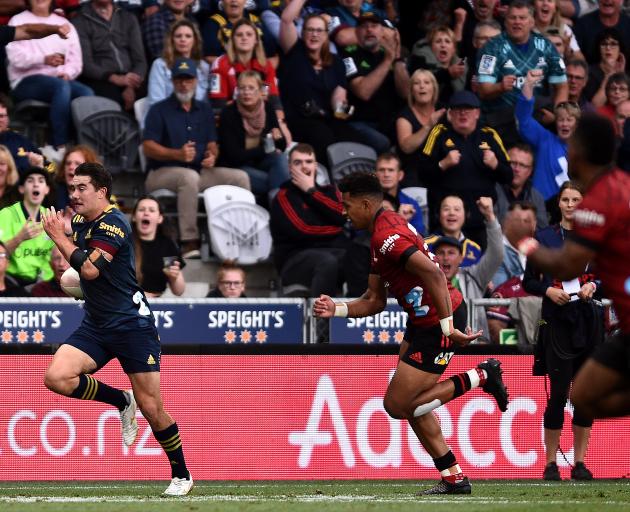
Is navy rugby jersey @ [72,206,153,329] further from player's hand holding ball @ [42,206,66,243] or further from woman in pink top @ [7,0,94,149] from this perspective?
woman in pink top @ [7,0,94,149]

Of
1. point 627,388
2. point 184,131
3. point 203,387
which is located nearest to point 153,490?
point 203,387

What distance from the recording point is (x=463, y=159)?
54.0 feet

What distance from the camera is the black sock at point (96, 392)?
1054cm

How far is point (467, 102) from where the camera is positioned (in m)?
16.5

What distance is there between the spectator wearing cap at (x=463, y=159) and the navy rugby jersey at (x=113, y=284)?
6.18 metres

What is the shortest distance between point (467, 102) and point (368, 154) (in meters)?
1.32

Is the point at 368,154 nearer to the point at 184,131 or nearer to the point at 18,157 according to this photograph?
the point at 184,131

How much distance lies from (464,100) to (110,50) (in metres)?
4.12

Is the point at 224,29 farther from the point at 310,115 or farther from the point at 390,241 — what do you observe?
the point at 390,241

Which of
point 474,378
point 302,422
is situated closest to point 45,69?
point 302,422

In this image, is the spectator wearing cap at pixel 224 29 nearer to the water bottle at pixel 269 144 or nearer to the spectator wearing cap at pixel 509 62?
the water bottle at pixel 269 144

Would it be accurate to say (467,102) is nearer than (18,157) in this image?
No

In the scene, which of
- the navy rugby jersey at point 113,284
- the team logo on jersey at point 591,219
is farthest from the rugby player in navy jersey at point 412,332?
the team logo on jersey at point 591,219

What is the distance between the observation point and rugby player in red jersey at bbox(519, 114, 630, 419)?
310 inches
